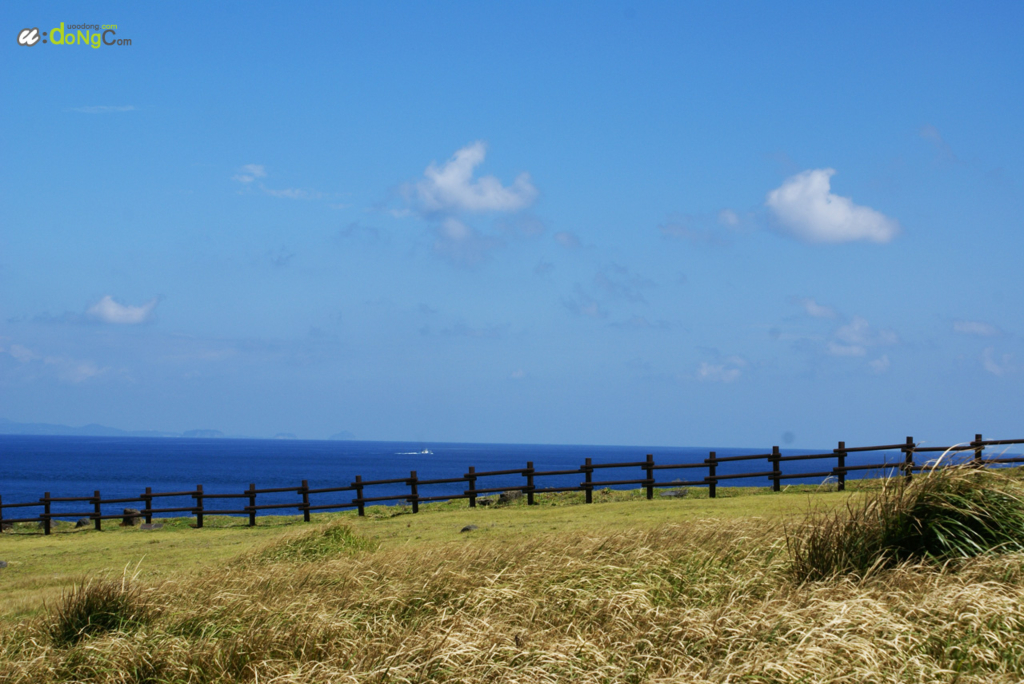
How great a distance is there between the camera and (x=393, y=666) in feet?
21.0

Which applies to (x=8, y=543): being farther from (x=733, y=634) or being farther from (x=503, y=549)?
(x=733, y=634)

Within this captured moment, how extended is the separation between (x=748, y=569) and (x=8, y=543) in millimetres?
22526

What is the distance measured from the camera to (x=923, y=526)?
28.2ft

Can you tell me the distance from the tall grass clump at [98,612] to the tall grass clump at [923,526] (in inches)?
270

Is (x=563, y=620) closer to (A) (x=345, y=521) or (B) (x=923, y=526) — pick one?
(B) (x=923, y=526)

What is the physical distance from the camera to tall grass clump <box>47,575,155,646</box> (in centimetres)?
827

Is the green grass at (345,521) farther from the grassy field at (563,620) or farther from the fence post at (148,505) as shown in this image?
the grassy field at (563,620)

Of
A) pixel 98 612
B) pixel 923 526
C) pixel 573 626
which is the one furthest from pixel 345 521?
pixel 923 526

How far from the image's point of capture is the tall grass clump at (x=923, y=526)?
835 centimetres

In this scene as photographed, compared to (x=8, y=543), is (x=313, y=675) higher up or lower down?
higher up

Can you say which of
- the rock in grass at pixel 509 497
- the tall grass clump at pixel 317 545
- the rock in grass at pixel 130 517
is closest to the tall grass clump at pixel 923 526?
the tall grass clump at pixel 317 545

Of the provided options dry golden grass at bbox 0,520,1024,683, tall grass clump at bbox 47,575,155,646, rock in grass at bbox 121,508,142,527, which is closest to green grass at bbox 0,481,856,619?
rock in grass at bbox 121,508,142,527

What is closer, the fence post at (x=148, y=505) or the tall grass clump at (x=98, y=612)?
the tall grass clump at (x=98, y=612)

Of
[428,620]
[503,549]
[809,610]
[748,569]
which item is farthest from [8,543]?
[809,610]
